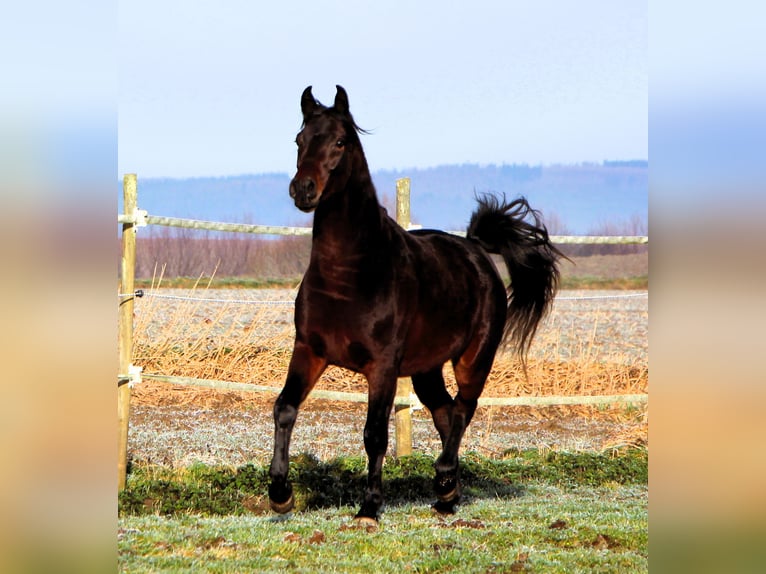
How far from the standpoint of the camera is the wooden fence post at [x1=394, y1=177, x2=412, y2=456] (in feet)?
25.3

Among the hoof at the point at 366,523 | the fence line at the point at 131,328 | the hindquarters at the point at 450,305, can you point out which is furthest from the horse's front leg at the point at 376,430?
the fence line at the point at 131,328

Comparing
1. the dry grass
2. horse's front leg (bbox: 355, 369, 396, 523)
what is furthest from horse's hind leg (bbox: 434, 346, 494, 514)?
the dry grass

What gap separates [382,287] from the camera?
5062 millimetres

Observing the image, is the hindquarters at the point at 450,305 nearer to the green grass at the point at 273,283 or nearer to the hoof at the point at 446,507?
the hoof at the point at 446,507

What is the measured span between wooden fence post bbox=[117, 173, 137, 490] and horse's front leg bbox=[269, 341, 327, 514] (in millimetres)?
2123

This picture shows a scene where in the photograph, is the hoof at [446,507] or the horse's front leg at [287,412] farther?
the hoof at [446,507]

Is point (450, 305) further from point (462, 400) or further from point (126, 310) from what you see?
point (126, 310)

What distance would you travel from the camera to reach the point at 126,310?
6.75 m

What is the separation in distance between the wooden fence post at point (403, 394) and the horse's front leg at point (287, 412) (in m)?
2.68

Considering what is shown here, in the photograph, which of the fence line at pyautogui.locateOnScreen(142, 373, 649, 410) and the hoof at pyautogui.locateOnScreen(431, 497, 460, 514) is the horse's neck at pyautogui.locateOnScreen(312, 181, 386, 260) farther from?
the fence line at pyautogui.locateOnScreen(142, 373, 649, 410)

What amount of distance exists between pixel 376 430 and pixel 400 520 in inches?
27.8

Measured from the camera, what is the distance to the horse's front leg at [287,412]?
495 cm

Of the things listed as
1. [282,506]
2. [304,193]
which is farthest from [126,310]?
[304,193]
